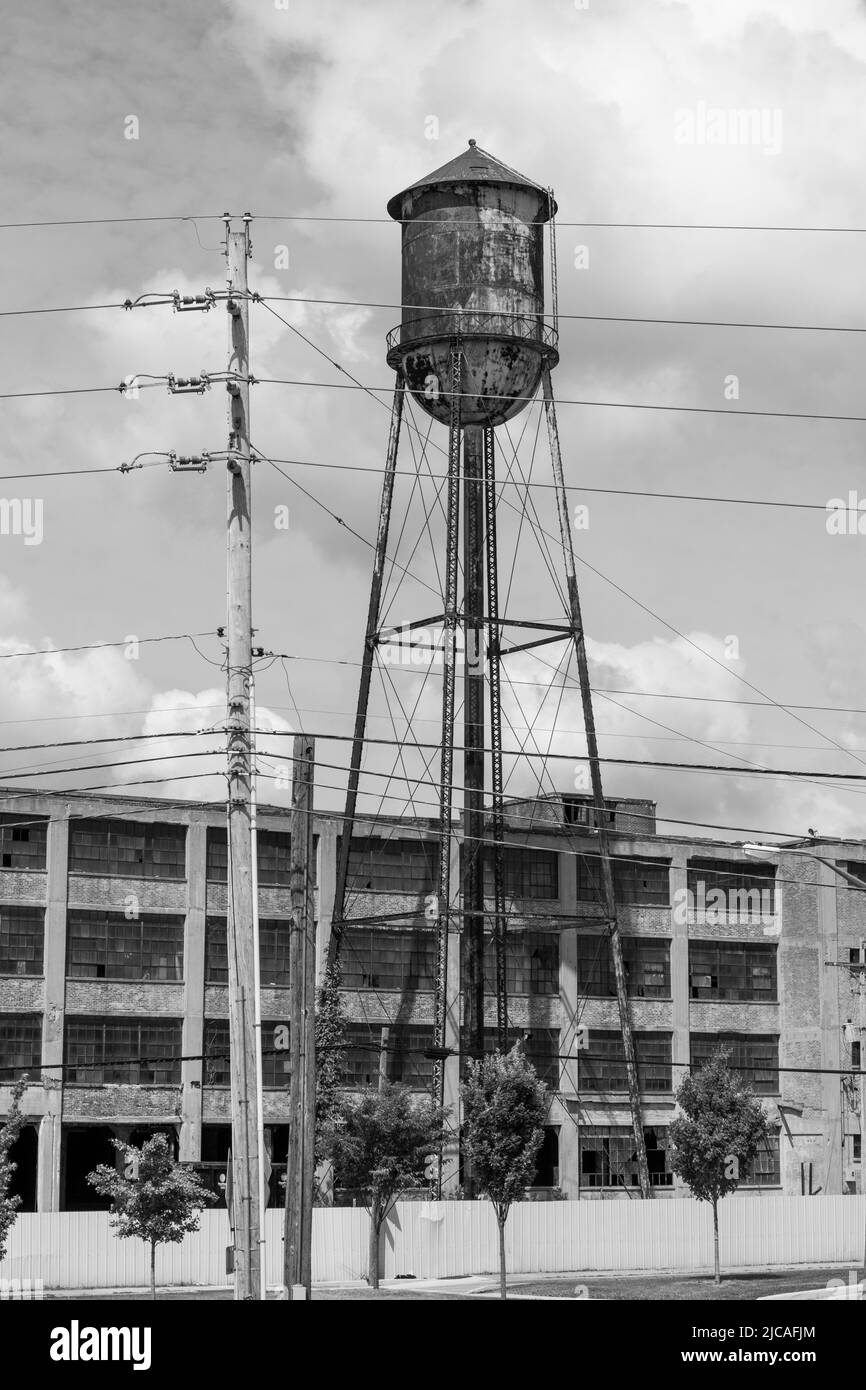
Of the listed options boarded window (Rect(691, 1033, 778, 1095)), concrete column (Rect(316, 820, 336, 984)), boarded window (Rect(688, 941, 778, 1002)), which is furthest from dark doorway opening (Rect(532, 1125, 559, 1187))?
concrete column (Rect(316, 820, 336, 984))

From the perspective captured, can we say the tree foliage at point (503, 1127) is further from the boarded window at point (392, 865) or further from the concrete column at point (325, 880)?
the boarded window at point (392, 865)

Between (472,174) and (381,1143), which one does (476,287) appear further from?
(381,1143)

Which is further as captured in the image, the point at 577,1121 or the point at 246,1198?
the point at 577,1121

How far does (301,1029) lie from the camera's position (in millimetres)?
29344

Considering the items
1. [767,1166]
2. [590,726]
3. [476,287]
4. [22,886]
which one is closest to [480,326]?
[476,287]

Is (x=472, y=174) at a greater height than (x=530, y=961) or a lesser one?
greater

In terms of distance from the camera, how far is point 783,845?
7012cm

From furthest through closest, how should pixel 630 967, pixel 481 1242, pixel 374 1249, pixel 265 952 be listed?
pixel 630 967 → pixel 265 952 → pixel 481 1242 → pixel 374 1249

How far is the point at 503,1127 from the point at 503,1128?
0.02 meters

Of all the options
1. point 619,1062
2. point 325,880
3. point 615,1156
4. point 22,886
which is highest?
point 325,880
